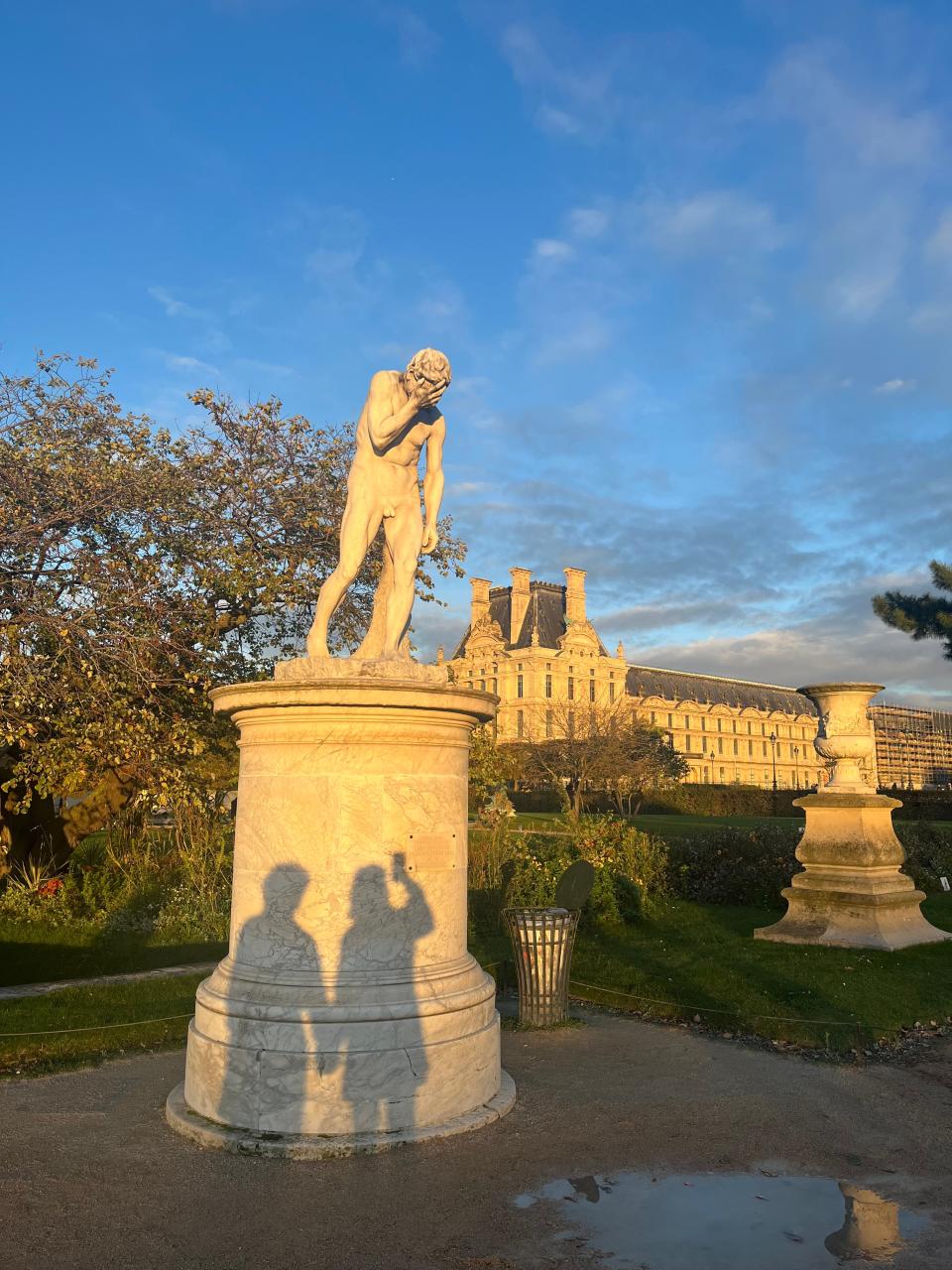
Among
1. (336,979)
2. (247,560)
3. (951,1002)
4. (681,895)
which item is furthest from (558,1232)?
(681,895)

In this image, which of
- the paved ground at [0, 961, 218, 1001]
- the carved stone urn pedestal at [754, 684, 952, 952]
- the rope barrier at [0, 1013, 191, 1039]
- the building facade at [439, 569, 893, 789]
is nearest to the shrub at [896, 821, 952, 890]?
the carved stone urn pedestal at [754, 684, 952, 952]

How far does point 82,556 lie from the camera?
1132 cm

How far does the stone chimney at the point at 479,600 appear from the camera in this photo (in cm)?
9756

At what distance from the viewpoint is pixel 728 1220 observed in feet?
13.1

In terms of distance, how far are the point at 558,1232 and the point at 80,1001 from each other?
5523 mm

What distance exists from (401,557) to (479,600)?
303ft

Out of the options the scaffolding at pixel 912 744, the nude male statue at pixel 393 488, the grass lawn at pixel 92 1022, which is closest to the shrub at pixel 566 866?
the grass lawn at pixel 92 1022

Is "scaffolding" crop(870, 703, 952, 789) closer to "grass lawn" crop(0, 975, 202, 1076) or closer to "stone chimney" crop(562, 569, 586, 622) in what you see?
"stone chimney" crop(562, 569, 586, 622)

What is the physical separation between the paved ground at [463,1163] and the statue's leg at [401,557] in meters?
2.87

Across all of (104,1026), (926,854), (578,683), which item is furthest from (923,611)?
(578,683)

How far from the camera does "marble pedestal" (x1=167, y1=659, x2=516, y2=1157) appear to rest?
4891mm

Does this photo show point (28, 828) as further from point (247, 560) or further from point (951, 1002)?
point (951, 1002)

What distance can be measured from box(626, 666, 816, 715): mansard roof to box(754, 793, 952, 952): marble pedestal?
292 feet

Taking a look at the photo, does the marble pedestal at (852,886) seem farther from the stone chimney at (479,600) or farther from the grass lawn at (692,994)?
the stone chimney at (479,600)
